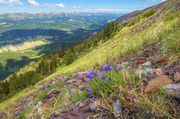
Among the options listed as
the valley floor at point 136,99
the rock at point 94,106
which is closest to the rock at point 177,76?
the valley floor at point 136,99

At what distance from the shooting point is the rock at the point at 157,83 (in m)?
4.60

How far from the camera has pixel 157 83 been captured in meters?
4.75

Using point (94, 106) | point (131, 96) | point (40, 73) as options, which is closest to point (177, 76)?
point (131, 96)

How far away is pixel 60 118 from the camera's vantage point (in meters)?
5.19

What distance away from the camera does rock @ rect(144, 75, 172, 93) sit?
4598mm

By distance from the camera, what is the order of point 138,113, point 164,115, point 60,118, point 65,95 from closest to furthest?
point 164,115 < point 138,113 < point 60,118 < point 65,95

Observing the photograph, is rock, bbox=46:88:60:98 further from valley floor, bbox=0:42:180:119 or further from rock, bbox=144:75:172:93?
rock, bbox=144:75:172:93

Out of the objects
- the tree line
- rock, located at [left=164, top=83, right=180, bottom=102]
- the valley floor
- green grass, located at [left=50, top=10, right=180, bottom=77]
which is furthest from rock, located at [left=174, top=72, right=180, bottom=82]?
the tree line

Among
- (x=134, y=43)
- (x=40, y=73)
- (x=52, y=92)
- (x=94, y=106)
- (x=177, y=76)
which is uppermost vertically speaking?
(x=177, y=76)

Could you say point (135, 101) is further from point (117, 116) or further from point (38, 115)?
point (38, 115)

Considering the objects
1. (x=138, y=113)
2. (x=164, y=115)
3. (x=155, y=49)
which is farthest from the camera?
(x=155, y=49)

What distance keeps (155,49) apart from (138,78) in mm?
3013

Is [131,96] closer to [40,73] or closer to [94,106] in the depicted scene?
[94,106]

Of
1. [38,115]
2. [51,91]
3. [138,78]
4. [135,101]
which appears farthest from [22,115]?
[135,101]
